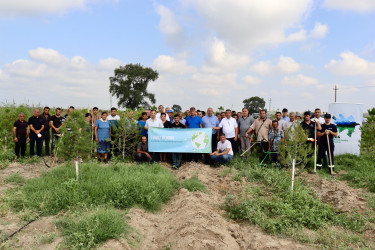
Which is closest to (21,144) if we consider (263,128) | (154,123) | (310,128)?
(154,123)

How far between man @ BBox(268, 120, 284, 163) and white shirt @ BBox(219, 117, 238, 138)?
121 cm

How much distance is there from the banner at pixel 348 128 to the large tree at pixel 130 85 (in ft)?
107

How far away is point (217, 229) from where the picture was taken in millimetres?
4605

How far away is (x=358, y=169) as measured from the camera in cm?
912

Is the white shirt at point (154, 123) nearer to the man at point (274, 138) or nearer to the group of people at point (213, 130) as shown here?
the group of people at point (213, 130)

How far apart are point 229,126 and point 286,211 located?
172 inches

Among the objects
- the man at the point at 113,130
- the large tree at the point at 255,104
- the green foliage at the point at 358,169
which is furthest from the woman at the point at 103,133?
the large tree at the point at 255,104

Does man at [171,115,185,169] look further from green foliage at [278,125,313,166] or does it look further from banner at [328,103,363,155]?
banner at [328,103,363,155]

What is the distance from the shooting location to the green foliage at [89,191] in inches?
211

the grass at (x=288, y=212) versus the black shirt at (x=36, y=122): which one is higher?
the black shirt at (x=36, y=122)

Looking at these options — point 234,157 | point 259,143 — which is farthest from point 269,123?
point 234,157

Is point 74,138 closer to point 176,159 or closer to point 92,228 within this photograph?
point 92,228

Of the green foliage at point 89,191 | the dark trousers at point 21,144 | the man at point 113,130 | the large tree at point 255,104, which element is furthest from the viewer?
the large tree at point 255,104

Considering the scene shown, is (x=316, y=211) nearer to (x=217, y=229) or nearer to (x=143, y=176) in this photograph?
(x=217, y=229)
